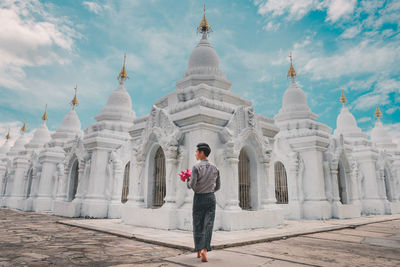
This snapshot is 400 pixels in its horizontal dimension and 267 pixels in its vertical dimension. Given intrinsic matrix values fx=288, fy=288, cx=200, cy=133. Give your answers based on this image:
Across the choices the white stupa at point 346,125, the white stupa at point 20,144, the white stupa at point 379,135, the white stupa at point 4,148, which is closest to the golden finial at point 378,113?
the white stupa at point 379,135

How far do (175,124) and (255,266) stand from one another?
245 inches

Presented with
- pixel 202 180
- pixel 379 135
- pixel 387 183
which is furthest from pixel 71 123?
pixel 379 135

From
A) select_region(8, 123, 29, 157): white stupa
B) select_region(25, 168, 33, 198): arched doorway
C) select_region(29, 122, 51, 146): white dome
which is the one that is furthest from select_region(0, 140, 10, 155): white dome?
select_region(25, 168, 33, 198): arched doorway

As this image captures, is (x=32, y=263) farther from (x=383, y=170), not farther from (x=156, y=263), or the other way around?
(x=383, y=170)

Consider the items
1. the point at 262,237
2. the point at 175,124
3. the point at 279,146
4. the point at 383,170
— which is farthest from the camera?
the point at 383,170

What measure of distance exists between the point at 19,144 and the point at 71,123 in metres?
14.6

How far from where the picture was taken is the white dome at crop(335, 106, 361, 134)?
2123 centimetres

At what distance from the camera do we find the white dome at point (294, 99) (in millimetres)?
17141

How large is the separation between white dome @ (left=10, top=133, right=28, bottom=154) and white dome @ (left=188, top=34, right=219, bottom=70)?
2688cm

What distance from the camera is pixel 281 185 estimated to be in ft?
49.0

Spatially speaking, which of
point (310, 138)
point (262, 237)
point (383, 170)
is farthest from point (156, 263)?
point (383, 170)

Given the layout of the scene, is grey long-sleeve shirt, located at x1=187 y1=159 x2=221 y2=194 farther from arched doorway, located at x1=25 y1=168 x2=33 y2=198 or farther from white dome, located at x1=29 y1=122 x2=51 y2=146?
white dome, located at x1=29 y1=122 x2=51 y2=146

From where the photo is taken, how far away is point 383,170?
62.9 ft

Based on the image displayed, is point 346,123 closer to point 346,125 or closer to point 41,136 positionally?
point 346,125
